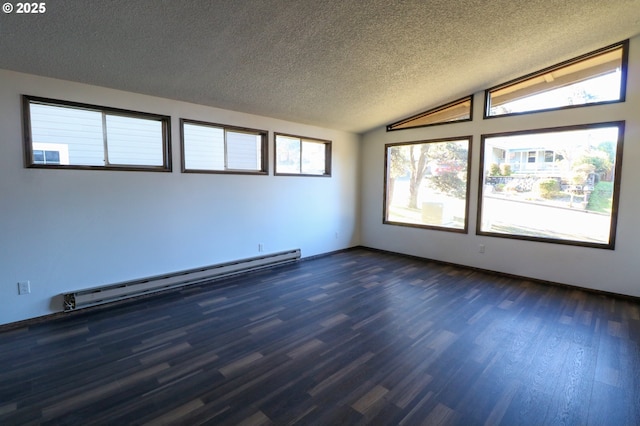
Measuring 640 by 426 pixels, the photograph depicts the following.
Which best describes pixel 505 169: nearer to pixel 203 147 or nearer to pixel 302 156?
pixel 302 156

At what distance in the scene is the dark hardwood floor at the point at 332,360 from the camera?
6.16ft

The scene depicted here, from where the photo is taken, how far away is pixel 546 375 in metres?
2.26

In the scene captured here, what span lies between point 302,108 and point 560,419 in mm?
4395

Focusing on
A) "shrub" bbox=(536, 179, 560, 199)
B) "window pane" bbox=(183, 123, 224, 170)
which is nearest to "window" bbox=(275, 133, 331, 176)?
"window pane" bbox=(183, 123, 224, 170)

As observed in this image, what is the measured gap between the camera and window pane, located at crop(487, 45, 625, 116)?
12.6ft

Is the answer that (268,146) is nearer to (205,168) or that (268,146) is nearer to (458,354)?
(205,168)

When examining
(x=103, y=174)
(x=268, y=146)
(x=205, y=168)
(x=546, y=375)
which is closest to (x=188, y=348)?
(x=103, y=174)

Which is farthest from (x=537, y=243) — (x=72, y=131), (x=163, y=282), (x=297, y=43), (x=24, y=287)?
(x=24, y=287)

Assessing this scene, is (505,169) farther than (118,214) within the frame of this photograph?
Yes

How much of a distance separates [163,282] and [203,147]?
1934mm

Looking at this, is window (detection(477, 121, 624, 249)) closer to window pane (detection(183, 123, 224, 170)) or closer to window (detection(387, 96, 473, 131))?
window (detection(387, 96, 473, 131))

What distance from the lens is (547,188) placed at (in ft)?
14.3

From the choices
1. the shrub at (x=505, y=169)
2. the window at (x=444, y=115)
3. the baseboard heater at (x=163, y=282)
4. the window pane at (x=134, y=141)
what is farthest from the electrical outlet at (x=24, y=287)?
the shrub at (x=505, y=169)

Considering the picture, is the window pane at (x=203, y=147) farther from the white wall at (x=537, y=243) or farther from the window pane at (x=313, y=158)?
the white wall at (x=537, y=243)
